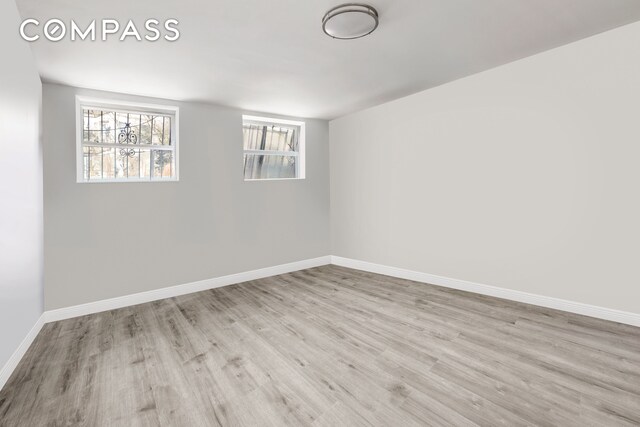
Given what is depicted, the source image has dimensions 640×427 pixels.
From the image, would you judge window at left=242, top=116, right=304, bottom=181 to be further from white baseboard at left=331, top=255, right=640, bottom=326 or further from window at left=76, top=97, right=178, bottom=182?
white baseboard at left=331, top=255, right=640, bottom=326

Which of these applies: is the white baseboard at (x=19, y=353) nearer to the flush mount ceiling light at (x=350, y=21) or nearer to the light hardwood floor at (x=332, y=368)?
the light hardwood floor at (x=332, y=368)

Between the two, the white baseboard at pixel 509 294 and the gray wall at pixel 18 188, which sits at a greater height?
the gray wall at pixel 18 188

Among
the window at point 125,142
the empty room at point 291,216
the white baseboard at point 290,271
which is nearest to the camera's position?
the empty room at point 291,216

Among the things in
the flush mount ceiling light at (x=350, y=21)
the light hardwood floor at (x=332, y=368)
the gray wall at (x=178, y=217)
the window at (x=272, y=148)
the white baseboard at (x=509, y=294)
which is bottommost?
the light hardwood floor at (x=332, y=368)

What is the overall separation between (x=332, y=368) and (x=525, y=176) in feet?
9.67

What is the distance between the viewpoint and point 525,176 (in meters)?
3.34

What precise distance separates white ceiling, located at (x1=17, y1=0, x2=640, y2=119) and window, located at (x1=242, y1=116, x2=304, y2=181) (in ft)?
3.58

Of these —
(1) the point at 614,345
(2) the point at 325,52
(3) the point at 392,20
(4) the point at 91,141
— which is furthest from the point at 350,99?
(1) the point at 614,345

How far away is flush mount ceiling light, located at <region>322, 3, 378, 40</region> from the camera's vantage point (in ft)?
7.09

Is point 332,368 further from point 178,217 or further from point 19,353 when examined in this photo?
point 178,217

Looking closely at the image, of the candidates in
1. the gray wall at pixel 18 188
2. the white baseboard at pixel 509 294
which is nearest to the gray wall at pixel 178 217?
the gray wall at pixel 18 188

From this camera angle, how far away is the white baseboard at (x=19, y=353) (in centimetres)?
208

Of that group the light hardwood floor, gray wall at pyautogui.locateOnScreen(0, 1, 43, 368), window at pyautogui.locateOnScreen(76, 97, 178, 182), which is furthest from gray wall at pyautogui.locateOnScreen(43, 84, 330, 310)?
the light hardwood floor

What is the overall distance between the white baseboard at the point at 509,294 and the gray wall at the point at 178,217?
141 cm
